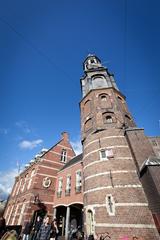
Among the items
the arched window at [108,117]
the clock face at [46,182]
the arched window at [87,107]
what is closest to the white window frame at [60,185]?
the clock face at [46,182]

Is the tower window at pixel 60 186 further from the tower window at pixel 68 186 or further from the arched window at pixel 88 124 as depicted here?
the arched window at pixel 88 124

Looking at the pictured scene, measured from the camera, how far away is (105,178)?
10.6 meters

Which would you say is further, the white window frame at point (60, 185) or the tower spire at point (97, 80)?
the white window frame at point (60, 185)

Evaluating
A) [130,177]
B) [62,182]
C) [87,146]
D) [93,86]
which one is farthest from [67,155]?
[130,177]

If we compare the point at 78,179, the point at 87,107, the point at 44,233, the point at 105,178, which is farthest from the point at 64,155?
the point at 44,233

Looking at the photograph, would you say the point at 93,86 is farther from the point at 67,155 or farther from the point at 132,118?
the point at 67,155

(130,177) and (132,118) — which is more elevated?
(132,118)

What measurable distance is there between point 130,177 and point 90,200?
3564 millimetres

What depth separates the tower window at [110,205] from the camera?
9378 millimetres

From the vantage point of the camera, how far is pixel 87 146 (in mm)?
13758

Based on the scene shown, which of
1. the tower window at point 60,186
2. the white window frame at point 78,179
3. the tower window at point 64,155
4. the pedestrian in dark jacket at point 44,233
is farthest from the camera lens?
the tower window at point 64,155

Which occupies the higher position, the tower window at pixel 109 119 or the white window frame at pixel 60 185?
the tower window at pixel 109 119

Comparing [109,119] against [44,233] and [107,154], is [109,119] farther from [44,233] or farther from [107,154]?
[44,233]

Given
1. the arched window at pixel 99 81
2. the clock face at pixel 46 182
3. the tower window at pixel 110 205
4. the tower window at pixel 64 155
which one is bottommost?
the tower window at pixel 110 205
